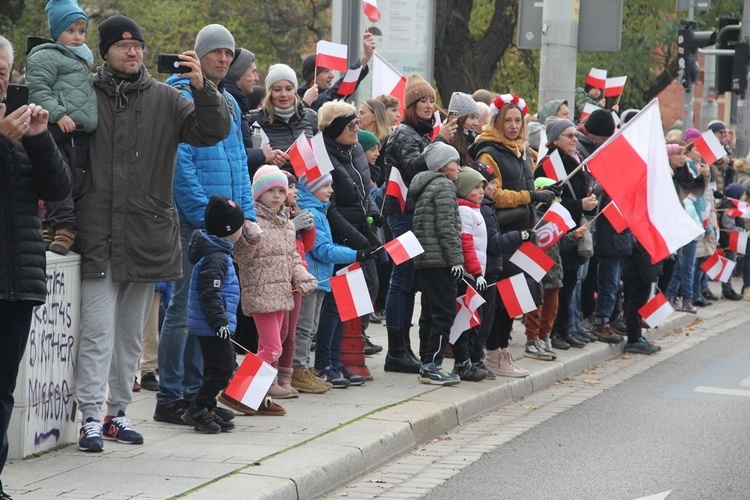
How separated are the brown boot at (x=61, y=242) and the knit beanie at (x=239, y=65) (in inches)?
108

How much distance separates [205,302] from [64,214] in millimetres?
995

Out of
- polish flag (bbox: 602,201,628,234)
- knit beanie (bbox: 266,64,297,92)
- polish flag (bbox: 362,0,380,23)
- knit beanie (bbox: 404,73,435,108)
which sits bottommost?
polish flag (bbox: 602,201,628,234)

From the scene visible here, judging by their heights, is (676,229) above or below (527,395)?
above

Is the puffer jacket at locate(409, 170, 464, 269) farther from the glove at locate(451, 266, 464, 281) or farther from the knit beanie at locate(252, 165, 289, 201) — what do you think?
the knit beanie at locate(252, 165, 289, 201)

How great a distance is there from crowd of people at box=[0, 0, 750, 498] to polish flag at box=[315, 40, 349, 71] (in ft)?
0.55

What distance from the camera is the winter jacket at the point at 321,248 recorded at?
28.8 feet

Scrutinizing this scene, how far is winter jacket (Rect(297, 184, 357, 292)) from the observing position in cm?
877

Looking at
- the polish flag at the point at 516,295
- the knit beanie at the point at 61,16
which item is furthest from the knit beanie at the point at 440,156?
the knit beanie at the point at 61,16

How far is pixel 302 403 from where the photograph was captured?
8.38 m

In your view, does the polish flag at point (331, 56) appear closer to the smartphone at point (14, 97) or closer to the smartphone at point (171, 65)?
the smartphone at point (171, 65)

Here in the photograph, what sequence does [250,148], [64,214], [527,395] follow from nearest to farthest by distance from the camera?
1. [64,214]
2. [250,148]
3. [527,395]

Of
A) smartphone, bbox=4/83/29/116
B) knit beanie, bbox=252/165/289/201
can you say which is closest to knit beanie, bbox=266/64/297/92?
knit beanie, bbox=252/165/289/201

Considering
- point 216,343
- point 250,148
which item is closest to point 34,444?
point 216,343

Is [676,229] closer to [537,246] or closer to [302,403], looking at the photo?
[537,246]
